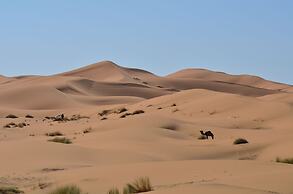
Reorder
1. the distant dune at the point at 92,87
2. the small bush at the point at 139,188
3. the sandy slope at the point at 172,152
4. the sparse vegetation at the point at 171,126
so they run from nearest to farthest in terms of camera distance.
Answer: the small bush at the point at 139,188, the sandy slope at the point at 172,152, the sparse vegetation at the point at 171,126, the distant dune at the point at 92,87

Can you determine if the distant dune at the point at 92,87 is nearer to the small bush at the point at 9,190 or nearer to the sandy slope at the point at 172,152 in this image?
the sandy slope at the point at 172,152

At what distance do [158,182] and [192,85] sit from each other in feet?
464

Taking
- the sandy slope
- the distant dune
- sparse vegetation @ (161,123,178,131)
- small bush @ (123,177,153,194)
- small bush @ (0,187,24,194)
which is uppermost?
the distant dune

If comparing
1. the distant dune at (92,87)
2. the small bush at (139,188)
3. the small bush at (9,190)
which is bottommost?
the small bush at (139,188)

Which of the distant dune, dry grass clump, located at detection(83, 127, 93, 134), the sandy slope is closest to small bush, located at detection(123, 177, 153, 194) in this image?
the sandy slope

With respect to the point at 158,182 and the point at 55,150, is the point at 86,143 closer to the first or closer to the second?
the point at 55,150

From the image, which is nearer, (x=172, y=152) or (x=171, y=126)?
(x=172, y=152)

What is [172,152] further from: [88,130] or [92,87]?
[92,87]

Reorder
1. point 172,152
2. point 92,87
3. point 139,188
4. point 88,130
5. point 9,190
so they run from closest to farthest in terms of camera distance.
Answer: point 139,188, point 9,190, point 172,152, point 88,130, point 92,87

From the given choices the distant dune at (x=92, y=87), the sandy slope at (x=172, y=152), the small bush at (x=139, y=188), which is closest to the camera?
the small bush at (x=139, y=188)

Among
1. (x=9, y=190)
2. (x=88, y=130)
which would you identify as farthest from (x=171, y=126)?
(x=9, y=190)

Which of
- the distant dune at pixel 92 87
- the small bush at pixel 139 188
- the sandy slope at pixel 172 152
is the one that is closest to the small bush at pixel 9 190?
the sandy slope at pixel 172 152

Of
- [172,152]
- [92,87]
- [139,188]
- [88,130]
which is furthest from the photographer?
[92,87]

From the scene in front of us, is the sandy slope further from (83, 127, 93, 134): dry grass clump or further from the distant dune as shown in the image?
the distant dune
